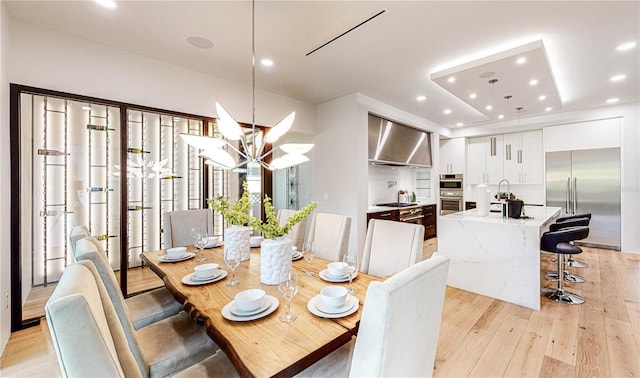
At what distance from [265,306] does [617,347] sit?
109 inches

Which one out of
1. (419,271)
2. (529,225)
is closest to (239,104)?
(419,271)

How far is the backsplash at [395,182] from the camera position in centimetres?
552

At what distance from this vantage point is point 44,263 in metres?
2.69

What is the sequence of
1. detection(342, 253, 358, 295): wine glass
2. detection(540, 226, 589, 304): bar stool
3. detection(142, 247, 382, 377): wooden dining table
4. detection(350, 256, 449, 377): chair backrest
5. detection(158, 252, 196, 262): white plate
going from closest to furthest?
detection(350, 256, 449, 377): chair backrest
detection(142, 247, 382, 377): wooden dining table
detection(342, 253, 358, 295): wine glass
detection(158, 252, 196, 262): white plate
detection(540, 226, 589, 304): bar stool

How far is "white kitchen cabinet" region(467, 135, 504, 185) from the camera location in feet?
20.5

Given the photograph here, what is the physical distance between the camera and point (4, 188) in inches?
83.2

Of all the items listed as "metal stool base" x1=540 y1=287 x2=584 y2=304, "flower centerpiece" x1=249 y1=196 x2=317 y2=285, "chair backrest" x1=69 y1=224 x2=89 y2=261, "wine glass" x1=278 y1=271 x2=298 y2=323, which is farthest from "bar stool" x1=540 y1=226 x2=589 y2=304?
"chair backrest" x1=69 y1=224 x2=89 y2=261

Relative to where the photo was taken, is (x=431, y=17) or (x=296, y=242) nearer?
(x=431, y=17)

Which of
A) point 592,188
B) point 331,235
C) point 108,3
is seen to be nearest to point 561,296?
point 331,235

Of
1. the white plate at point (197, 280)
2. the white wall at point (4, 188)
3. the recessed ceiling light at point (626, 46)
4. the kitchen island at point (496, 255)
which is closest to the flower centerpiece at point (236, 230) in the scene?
the white plate at point (197, 280)

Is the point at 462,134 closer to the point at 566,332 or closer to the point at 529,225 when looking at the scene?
the point at 529,225

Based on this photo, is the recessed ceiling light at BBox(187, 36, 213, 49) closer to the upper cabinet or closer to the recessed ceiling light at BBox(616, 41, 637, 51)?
the recessed ceiling light at BBox(616, 41, 637, 51)

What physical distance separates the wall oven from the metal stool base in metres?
3.66

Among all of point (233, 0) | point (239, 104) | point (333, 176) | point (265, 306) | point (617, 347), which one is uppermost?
point (233, 0)
